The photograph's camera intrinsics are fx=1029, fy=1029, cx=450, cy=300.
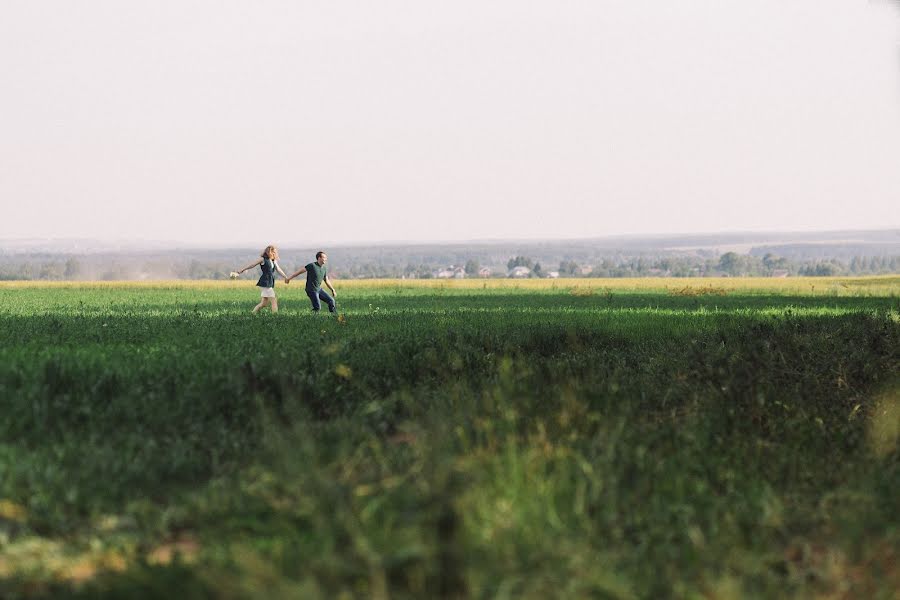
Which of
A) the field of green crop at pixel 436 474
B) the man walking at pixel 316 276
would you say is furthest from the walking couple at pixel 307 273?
the field of green crop at pixel 436 474

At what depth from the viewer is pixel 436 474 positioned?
19.4 feet

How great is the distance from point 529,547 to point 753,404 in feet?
19.9

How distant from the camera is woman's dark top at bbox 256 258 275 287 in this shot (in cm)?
2570

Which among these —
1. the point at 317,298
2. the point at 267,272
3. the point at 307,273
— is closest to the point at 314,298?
the point at 317,298

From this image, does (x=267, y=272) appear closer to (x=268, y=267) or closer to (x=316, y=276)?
(x=268, y=267)

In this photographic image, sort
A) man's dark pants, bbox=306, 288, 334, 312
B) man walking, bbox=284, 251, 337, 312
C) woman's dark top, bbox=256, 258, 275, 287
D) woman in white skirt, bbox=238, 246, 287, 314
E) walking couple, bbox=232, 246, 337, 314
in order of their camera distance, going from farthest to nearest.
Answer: man's dark pants, bbox=306, 288, 334, 312 → woman's dark top, bbox=256, 258, 275, 287 → man walking, bbox=284, 251, 337, 312 → walking couple, bbox=232, 246, 337, 314 → woman in white skirt, bbox=238, 246, 287, 314

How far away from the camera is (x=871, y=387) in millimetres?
14180

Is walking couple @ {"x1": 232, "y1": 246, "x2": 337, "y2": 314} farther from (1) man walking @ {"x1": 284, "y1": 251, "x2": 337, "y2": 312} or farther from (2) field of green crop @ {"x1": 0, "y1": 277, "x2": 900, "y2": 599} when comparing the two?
(2) field of green crop @ {"x1": 0, "y1": 277, "x2": 900, "y2": 599}

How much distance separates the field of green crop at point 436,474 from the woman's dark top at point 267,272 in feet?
32.2

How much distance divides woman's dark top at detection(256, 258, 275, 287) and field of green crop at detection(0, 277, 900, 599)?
9.83m

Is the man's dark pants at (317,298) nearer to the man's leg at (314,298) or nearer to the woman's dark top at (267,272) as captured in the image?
the man's leg at (314,298)

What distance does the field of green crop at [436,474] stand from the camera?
5996 millimetres

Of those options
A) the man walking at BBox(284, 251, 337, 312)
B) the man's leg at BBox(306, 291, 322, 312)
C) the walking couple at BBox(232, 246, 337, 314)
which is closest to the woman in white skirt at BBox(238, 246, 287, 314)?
the walking couple at BBox(232, 246, 337, 314)

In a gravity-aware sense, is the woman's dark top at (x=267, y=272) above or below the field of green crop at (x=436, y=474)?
above
